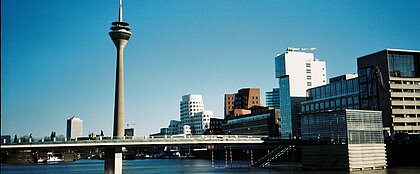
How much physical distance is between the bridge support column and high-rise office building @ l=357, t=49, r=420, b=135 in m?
79.1

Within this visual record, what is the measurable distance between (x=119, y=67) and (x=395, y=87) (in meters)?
79.7

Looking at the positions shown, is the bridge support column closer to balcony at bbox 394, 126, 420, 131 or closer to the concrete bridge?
the concrete bridge

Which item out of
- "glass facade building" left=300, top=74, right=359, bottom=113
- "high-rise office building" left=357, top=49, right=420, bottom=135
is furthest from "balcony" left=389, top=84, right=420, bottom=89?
"glass facade building" left=300, top=74, right=359, bottom=113

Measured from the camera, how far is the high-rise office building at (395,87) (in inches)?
5354

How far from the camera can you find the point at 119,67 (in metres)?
109

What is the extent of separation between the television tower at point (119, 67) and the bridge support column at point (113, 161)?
10.5m

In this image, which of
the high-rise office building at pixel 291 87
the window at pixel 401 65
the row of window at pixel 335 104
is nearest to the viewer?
the window at pixel 401 65

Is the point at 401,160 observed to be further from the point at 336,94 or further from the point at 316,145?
the point at 336,94

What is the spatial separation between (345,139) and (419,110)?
2145 inches

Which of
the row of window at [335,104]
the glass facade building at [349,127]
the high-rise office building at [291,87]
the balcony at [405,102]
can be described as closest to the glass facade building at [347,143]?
the glass facade building at [349,127]

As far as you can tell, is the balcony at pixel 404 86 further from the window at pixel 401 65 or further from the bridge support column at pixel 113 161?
the bridge support column at pixel 113 161

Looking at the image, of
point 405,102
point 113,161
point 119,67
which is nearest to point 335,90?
point 405,102

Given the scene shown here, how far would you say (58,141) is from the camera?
282 feet

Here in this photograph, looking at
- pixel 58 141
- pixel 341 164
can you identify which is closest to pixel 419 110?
pixel 341 164
